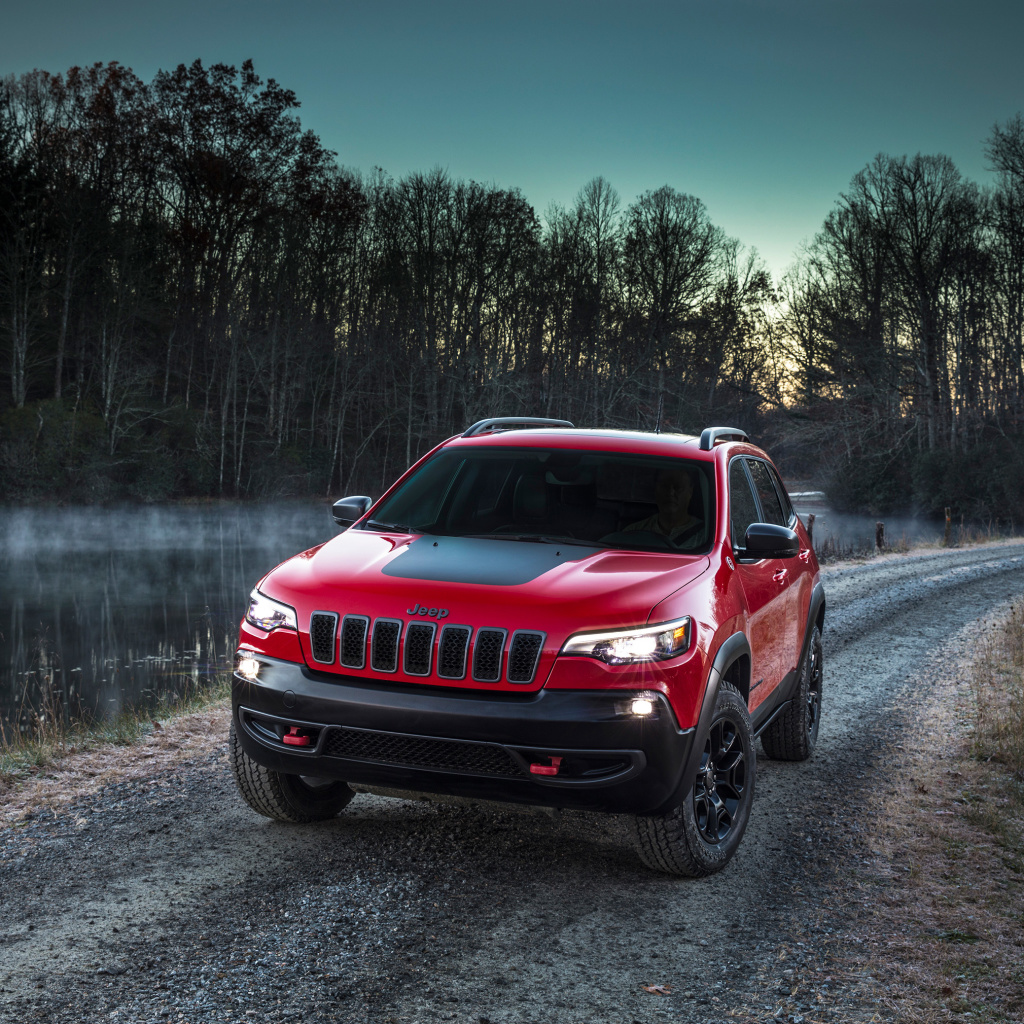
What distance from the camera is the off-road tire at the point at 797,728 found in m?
6.51

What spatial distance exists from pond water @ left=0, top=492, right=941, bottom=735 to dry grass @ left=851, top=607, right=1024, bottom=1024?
322 inches

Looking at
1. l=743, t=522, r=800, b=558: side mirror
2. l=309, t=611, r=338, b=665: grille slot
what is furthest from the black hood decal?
l=743, t=522, r=800, b=558: side mirror

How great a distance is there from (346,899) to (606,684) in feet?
4.90

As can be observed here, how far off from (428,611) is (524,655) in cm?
43

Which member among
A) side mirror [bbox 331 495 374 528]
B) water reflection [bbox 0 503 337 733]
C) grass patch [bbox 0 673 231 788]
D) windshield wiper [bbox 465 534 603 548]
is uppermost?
side mirror [bbox 331 495 374 528]

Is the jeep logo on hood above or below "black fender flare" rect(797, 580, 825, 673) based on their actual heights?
above

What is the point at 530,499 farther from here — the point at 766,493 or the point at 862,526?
the point at 862,526

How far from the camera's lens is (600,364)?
48.8 metres

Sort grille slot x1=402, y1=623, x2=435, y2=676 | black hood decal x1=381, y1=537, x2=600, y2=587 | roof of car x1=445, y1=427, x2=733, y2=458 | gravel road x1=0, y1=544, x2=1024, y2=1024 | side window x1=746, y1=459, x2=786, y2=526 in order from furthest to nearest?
1. side window x1=746, y1=459, x2=786, y2=526
2. roof of car x1=445, y1=427, x2=733, y2=458
3. black hood decal x1=381, y1=537, x2=600, y2=587
4. grille slot x1=402, y1=623, x2=435, y2=676
5. gravel road x1=0, y1=544, x2=1024, y2=1024

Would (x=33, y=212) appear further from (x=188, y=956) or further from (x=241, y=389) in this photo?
(x=188, y=956)

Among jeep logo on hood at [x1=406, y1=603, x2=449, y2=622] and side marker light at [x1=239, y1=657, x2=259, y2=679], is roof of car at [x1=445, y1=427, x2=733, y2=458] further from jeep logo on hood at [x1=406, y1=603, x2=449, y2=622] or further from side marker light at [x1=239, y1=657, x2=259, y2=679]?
side marker light at [x1=239, y1=657, x2=259, y2=679]

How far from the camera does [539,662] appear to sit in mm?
3844

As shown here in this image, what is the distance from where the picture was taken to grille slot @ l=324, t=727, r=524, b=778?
3852mm

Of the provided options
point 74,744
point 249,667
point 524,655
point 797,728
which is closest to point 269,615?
point 249,667
